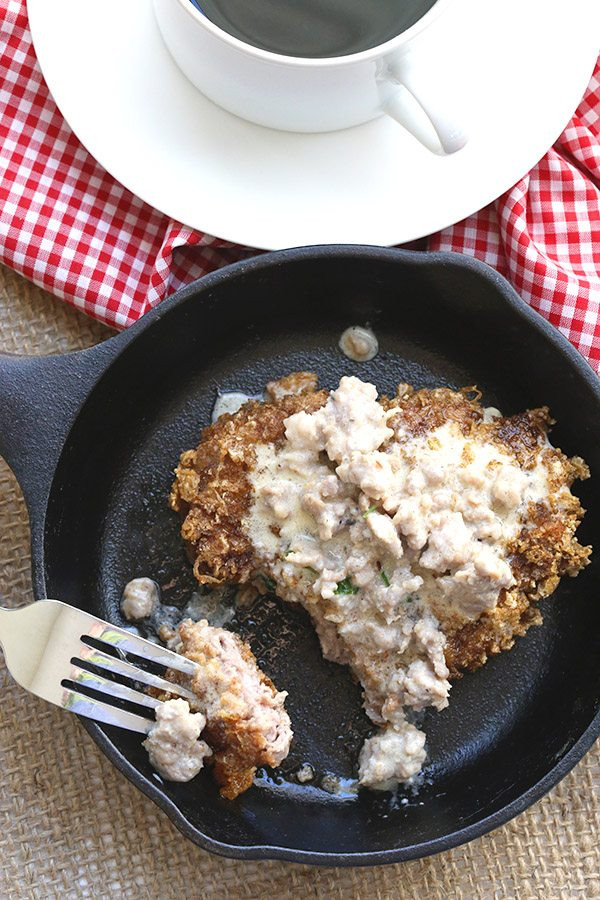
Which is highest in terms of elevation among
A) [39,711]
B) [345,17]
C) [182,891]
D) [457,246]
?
[345,17]

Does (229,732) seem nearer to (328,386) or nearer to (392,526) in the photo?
(392,526)

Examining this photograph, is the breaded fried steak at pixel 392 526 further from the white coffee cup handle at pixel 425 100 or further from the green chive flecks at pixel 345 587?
the white coffee cup handle at pixel 425 100

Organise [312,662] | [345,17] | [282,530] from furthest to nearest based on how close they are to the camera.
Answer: [312,662]
[282,530]
[345,17]

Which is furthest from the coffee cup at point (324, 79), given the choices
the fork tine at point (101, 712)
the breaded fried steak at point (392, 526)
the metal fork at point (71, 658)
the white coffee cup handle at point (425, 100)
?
the fork tine at point (101, 712)

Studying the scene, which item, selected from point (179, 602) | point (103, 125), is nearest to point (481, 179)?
point (103, 125)

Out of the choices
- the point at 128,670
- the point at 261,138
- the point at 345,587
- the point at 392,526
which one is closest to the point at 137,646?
the point at 128,670

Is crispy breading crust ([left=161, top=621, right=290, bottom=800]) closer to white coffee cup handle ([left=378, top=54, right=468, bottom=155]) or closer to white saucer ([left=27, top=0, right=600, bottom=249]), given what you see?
white saucer ([left=27, top=0, right=600, bottom=249])

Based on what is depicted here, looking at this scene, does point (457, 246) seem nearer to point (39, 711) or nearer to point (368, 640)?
point (368, 640)
